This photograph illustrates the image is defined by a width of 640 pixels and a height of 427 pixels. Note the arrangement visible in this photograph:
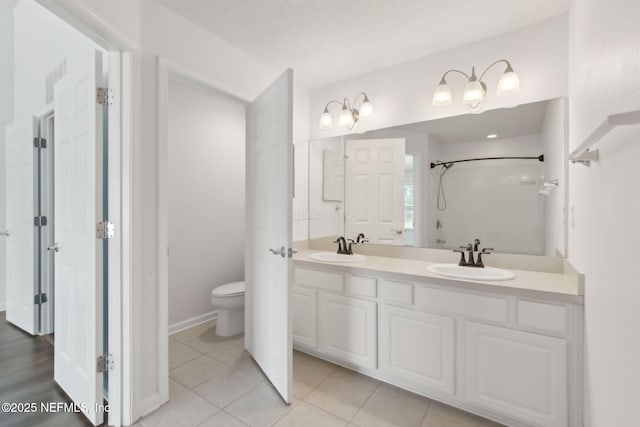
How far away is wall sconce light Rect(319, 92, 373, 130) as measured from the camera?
98.7 inches

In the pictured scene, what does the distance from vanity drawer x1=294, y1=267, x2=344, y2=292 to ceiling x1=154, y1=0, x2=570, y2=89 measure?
1.75 metres

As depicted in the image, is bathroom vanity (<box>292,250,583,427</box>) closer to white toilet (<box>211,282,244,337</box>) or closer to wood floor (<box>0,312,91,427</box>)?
white toilet (<box>211,282,244,337</box>)

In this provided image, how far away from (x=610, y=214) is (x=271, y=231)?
1658 millimetres

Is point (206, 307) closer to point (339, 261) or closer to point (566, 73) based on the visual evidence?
point (339, 261)

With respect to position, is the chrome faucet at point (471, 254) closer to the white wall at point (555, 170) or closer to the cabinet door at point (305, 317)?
the white wall at point (555, 170)

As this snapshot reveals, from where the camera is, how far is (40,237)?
269 centimetres

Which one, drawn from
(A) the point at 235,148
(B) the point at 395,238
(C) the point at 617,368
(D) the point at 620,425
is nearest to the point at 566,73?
(B) the point at 395,238

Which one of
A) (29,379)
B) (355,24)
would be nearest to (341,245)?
(355,24)

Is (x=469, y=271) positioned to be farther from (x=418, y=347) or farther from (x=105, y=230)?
(x=105, y=230)

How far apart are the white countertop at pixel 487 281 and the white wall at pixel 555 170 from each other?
219mm

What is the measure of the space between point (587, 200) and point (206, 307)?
331 cm

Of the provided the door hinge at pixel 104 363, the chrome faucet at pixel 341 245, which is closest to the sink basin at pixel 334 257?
the chrome faucet at pixel 341 245

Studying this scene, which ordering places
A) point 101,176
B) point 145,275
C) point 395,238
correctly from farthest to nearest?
1. point 395,238
2. point 145,275
3. point 101,176

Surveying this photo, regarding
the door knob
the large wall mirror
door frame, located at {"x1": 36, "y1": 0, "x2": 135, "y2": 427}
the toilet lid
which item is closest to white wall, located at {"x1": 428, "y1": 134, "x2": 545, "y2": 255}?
the large wall mirror
